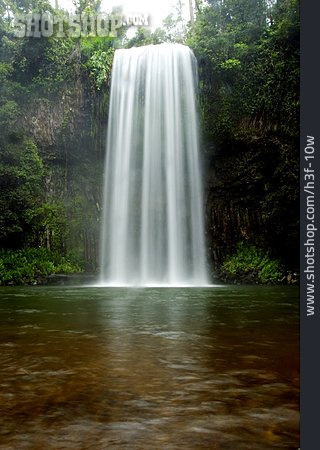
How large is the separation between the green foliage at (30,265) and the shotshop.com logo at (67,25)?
33.3ft

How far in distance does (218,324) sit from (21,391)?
2.63 metres

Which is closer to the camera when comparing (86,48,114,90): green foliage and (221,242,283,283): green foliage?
(221,242,283,283): green foliage

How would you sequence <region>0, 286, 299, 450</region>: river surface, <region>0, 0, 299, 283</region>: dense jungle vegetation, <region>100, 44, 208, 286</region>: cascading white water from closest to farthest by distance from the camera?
<region>0, 286, 299, 450</region>: river surface
<region>0, 0, 299, 283</region>: dense jungle vegetation
<region>100, 44, 208, 286</region>: cascading white water

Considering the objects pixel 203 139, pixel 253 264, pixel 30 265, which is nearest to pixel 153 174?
pixel 203 139

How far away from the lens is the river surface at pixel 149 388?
139 cm

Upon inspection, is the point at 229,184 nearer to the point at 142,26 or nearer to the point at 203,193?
the point at 203,193

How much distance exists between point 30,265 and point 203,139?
8.47m

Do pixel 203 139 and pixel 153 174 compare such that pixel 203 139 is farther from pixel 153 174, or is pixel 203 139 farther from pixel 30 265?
pixel 30 265

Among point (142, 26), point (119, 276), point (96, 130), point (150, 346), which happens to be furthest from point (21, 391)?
point (142, 26)

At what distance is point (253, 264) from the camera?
15430mm
